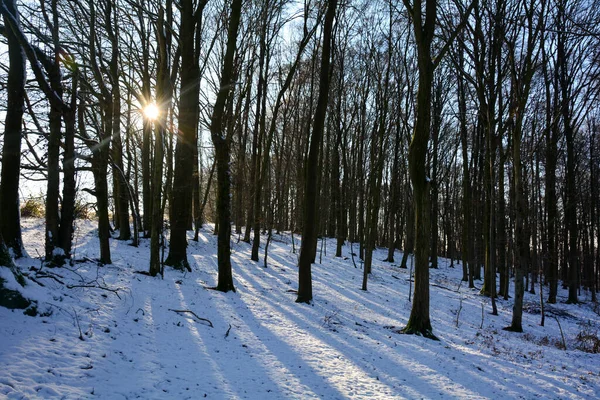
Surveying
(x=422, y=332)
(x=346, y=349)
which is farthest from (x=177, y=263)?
(x=422, y=332)

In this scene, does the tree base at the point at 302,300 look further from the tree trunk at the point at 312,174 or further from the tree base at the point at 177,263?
the tree base at the point at 177,263

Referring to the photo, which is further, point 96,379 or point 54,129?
point 54,129

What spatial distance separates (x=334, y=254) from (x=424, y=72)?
51.4 ft

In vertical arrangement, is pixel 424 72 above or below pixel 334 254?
above

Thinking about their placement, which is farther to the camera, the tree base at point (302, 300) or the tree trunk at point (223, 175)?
the tree base at point (302, 300)

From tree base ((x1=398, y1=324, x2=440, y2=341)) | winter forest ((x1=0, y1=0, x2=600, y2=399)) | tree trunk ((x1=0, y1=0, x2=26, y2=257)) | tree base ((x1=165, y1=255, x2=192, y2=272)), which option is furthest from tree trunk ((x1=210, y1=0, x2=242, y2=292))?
tree base ((x1=398, y1=324, x2=440, y2=341))

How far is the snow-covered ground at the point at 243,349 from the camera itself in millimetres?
3906

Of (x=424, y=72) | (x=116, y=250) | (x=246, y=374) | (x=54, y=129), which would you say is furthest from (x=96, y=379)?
(x=116, y=250)

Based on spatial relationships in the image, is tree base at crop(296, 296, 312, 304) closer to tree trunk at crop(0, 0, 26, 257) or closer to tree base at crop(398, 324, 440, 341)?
tree base at crop(398, 324, 440, 341)

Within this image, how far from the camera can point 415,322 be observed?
8078mm

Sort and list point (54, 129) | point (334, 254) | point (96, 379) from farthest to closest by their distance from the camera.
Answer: point (334, 254) → point (54, 129) → point (96, 379)

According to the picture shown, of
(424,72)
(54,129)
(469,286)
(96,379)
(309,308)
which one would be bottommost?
(469,286)

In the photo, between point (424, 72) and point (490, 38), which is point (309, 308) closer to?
point (424, 72)

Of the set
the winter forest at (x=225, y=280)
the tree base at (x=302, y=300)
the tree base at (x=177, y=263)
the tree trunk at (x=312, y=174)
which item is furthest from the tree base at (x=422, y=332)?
Result: the tree base at (x=177, y=263)
